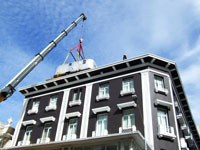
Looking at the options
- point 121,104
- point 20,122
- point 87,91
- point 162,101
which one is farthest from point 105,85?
point 20,122

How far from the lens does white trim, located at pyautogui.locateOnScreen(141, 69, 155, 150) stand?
18.7 meters

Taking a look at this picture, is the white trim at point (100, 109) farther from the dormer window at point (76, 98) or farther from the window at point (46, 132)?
the window at point (46, 132)

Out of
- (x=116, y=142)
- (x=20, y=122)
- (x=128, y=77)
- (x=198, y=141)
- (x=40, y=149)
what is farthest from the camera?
(x=198, y=141)

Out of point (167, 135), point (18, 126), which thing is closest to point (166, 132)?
point (167, 135)

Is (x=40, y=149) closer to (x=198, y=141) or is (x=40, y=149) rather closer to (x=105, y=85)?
(x=105, y=85)

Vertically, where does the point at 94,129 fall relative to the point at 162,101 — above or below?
below

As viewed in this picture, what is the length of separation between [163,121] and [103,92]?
23.2ft

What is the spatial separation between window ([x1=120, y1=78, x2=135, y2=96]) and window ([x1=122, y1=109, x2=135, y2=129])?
1.97 m

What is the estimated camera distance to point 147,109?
66.5 feet

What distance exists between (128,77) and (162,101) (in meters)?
4.43

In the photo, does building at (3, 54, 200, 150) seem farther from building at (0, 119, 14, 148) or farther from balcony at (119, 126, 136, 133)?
building at (0, 119, 14, 148)

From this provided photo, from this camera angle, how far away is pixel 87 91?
2508cm

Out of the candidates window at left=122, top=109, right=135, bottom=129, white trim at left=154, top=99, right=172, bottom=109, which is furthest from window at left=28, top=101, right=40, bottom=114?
white trim at left=154, top=99, right=172, bottom=109

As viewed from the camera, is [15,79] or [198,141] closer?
[15,79]
